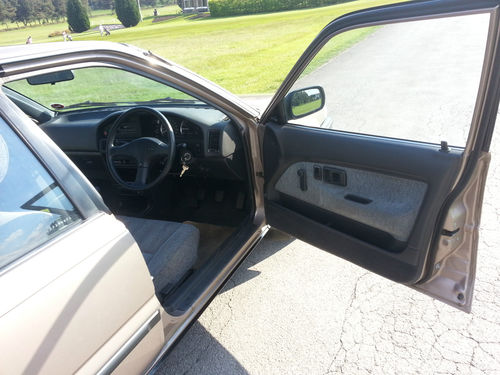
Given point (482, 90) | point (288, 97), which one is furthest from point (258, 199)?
point (482, 90)

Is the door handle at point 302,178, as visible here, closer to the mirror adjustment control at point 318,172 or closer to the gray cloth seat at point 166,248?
the mirror adjustment control at point 318,172

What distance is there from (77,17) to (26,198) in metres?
43.5

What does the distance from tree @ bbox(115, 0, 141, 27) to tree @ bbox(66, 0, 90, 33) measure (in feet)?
13.7

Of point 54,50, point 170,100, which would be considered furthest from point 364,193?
point 170,100

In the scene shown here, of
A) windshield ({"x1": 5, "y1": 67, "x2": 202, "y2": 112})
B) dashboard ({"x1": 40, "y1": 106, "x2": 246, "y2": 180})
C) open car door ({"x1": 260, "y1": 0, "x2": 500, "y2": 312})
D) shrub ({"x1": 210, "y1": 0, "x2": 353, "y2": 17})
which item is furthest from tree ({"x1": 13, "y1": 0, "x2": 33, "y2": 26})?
open car door ({"x1": 260, "y1": 0, "x2": 500, "y2": 312})

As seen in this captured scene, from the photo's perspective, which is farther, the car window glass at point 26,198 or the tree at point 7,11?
the tree at point 7,11

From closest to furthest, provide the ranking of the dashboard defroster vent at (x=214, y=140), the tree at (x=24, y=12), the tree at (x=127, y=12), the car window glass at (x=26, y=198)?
1. the car window glass at (x=26, y=198)
2. the dashboard defroster vent at (x=214, y=140)
3. the tree at (x=127, y=12)
4. the tree at (x=24, y=12)

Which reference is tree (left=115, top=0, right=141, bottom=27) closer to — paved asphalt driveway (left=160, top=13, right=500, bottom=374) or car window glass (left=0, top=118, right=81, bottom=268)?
paved asphalt driveway (left=160, top=13, right=500, bottom=374)

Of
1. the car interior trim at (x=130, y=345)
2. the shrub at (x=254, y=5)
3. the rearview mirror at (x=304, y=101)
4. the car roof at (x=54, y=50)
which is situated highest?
the shrub at (x=254, y=5)

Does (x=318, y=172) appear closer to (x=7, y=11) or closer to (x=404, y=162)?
(x=404, y=162)

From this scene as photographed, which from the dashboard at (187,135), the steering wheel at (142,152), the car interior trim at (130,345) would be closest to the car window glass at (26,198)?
the car interior trim at (130,345)

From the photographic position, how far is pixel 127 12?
41.7 m

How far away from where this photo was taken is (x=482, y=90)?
1520 millimetres

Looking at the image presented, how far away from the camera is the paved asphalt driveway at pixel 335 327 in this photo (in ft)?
7.04
